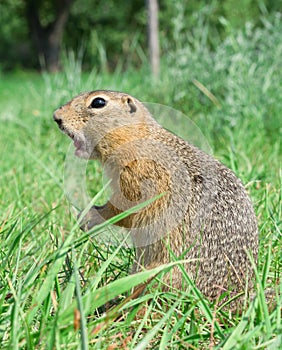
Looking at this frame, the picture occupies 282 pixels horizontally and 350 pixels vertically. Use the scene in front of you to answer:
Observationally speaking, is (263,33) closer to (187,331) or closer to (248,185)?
(248,185)

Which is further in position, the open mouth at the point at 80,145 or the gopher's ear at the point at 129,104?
the gopher's ear at the point at 129,104

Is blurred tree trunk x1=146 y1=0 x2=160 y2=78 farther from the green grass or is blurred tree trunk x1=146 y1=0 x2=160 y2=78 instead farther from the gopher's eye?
the gopher's eye

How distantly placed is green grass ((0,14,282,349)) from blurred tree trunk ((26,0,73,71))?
21670 millimetres

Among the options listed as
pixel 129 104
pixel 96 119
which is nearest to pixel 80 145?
pixel 96 119

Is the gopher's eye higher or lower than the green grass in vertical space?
higher

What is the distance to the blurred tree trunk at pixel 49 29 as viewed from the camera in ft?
92.8

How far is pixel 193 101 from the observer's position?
18.9 feet

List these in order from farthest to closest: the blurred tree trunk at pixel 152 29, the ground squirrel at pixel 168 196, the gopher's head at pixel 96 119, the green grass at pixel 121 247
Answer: the blurred tree trunk at pixel 152 29
the gopher's head at pixel 96 119
the ground squirrel at pixel 168 196
the green grass at pixel 121 247

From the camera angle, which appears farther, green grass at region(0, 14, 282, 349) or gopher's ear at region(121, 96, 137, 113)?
gopher's ear at region(121, 96, 137, 113)

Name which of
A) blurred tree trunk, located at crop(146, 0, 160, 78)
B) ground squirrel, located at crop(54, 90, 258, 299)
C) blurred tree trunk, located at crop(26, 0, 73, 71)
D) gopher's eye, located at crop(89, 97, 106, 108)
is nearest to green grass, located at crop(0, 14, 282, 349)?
ground squirrel, located at crop(54, 90, 258, 299)

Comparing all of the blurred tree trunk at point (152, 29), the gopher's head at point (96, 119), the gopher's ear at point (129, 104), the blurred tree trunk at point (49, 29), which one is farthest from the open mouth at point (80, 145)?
the blurred tree trunk at point (49, 29)

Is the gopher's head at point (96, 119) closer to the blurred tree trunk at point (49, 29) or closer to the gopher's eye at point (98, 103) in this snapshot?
the gopher's eye at point (98, 103)

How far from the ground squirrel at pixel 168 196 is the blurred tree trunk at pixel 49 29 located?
25448mm

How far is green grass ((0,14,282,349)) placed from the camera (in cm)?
169
